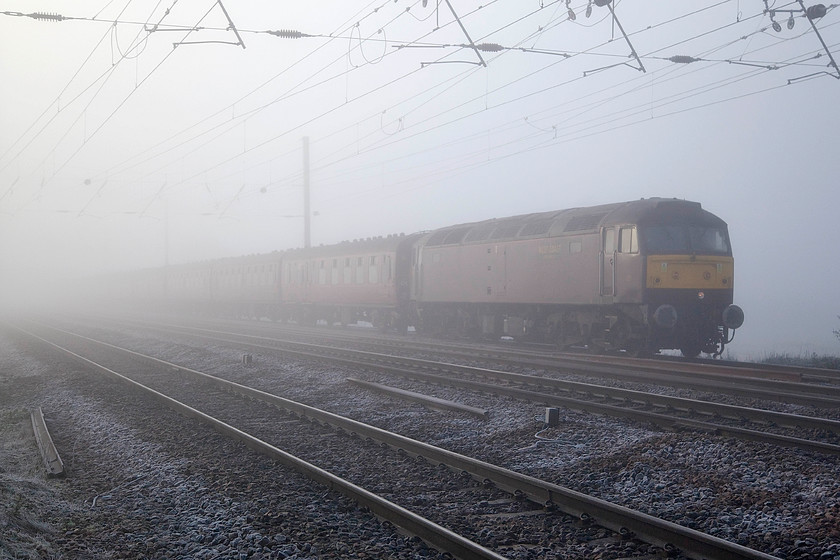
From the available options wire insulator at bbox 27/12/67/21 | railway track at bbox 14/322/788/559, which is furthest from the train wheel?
wire insulator at bbox 27/12/67/21

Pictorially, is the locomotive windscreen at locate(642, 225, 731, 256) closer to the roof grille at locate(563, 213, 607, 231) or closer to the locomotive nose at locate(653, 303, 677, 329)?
the locomotive nose at locate(653, 303, 677, 329)

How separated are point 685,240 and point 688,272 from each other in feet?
2.40

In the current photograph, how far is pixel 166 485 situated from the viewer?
22.8 ft

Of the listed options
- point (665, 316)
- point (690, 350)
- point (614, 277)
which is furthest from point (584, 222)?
point (690, 350)

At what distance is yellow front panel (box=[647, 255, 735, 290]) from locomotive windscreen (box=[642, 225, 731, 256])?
0.16 meters

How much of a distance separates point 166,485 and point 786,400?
26.8 feet

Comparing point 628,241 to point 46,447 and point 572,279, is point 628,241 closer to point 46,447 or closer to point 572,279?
point 572,279

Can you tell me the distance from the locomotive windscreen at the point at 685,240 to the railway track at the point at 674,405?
2986 millimetres

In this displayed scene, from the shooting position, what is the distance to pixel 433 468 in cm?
723

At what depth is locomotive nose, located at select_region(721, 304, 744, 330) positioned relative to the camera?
50.8ft

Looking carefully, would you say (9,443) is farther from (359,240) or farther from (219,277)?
(219,277)

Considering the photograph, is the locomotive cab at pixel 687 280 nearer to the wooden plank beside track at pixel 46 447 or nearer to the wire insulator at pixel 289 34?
the wire insulator at pixel 289 34

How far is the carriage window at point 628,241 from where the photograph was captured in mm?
15656

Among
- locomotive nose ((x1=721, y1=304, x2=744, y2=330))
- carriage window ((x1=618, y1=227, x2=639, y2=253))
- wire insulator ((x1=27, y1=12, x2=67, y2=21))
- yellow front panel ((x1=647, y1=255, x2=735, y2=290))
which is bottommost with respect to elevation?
locomotive nose ((x1=721, y1=304, x2=744, y2=330))
